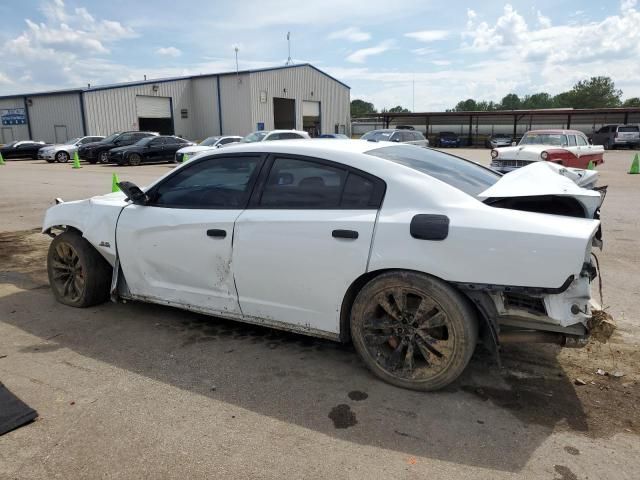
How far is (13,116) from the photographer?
4059 cm

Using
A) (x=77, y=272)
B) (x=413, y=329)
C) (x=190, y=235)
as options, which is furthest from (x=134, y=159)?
(x=413, y=329)

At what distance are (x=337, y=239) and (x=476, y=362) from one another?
1390 millimetres

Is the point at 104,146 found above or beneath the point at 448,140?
above

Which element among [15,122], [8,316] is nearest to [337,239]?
[8,316]

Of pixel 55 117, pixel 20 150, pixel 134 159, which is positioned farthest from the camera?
pixel 55 117

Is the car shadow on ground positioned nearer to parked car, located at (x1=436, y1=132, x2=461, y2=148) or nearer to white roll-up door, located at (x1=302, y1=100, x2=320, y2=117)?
parked car, located at (x1=436, y1=132, x2=461, y2=148)

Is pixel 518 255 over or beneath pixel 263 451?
over

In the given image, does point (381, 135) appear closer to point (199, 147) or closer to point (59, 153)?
point (199, 147)

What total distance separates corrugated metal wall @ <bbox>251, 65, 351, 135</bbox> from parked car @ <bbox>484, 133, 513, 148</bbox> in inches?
574

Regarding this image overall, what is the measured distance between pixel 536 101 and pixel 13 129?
397 ft

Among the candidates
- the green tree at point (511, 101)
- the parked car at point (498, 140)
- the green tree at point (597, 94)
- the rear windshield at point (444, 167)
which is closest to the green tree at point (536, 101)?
the green tree at point (511, 101)

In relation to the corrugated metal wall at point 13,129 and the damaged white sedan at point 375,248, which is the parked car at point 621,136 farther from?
the corrugated metal wall at point 13,129

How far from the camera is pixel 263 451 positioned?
2.65 meters

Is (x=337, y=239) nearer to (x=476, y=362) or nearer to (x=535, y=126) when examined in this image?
(x=476, y=362)
